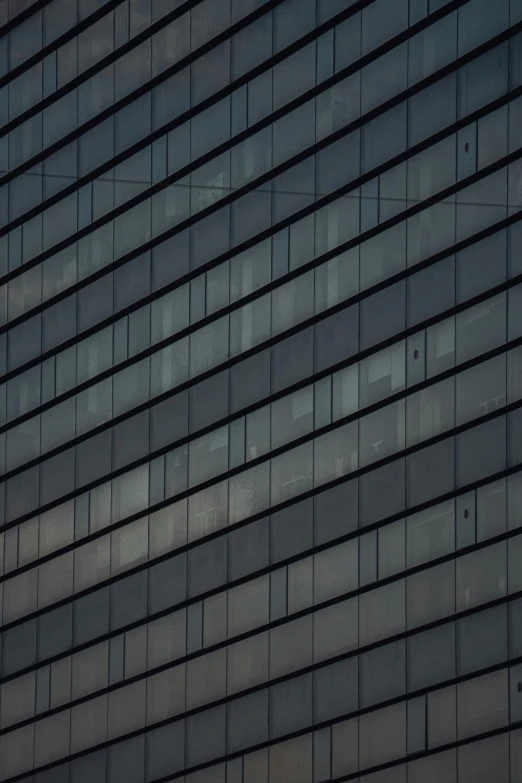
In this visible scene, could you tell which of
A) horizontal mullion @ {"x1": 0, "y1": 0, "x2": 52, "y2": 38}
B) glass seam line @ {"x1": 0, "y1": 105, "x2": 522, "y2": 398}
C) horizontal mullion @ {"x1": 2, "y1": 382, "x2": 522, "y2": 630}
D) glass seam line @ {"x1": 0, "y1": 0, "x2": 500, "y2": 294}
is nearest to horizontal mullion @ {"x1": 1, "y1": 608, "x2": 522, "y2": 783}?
horizontal mullion @ {"x1": 2, "y1": 382, "x2": 522, "y2": 630}

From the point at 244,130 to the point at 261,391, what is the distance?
25.3 feet

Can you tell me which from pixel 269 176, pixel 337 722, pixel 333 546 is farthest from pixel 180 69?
pixel 337 722

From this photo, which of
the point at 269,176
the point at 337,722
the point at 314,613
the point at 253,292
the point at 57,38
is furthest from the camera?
the point at 57,38

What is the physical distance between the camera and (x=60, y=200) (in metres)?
58.0

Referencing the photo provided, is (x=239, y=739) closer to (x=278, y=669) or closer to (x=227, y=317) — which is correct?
(x=278, y=669)

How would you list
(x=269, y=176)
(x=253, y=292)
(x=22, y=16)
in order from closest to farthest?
(x=269, y=176) → (x=253, y=292) → (x=22, y=16)

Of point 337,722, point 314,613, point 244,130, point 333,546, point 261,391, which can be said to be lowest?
point 337,722

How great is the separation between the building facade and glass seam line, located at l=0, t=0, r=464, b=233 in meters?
0.08

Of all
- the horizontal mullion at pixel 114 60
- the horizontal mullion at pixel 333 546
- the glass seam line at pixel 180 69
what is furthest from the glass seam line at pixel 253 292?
Result: the horizontal mullion at pixel 333 546

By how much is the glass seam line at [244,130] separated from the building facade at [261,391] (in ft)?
0.27

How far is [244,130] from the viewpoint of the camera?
5412cm

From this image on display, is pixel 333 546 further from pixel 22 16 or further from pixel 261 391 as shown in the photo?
pixel 22 16

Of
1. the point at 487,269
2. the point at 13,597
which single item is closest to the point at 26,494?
the point at 13,597

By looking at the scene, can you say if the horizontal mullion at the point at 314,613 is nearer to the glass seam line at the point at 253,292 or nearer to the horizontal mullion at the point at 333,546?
the horizontal mullion at the point at 333,546
